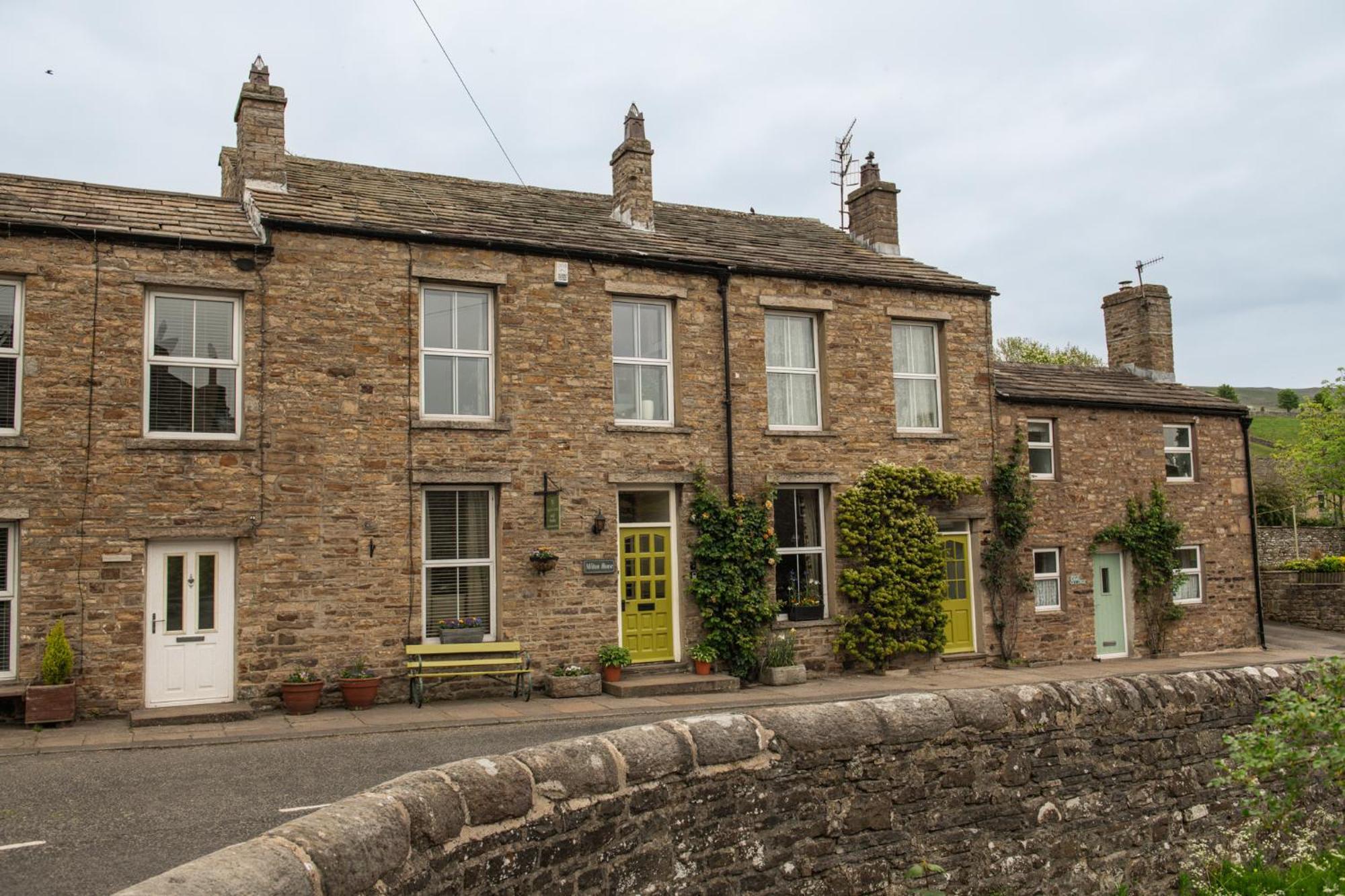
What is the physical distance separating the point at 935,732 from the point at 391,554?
29.3 ft

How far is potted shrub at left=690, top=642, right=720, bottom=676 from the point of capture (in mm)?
A: 15172

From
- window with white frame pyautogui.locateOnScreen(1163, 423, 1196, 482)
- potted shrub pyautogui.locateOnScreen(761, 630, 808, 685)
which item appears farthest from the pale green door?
potted shrub pyautogui.locateOnScreen(761, 630, 808, 685)

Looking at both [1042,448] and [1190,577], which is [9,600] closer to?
[1042,448]

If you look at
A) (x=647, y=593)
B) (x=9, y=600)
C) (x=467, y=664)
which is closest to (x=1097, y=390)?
(x=647, y=593)

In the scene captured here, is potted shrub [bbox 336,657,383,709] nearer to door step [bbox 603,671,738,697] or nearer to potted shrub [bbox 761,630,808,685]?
door step [bbox 603,671,738,697]

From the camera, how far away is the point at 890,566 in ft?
54.9

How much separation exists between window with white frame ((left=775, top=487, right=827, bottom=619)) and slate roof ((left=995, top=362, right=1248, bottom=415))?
4395 mm

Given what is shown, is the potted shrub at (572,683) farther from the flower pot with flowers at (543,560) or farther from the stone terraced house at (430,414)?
the flower pot with flowers at (543,560)

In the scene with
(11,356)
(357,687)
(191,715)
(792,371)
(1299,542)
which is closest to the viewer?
(191,715)

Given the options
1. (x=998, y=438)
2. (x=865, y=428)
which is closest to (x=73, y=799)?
(x=865, y=428)

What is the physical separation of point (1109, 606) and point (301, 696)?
46.9 ft

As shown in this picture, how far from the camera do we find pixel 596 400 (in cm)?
1525

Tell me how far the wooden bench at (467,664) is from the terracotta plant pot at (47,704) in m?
3.73

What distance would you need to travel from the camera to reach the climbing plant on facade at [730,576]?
15.4 meters
